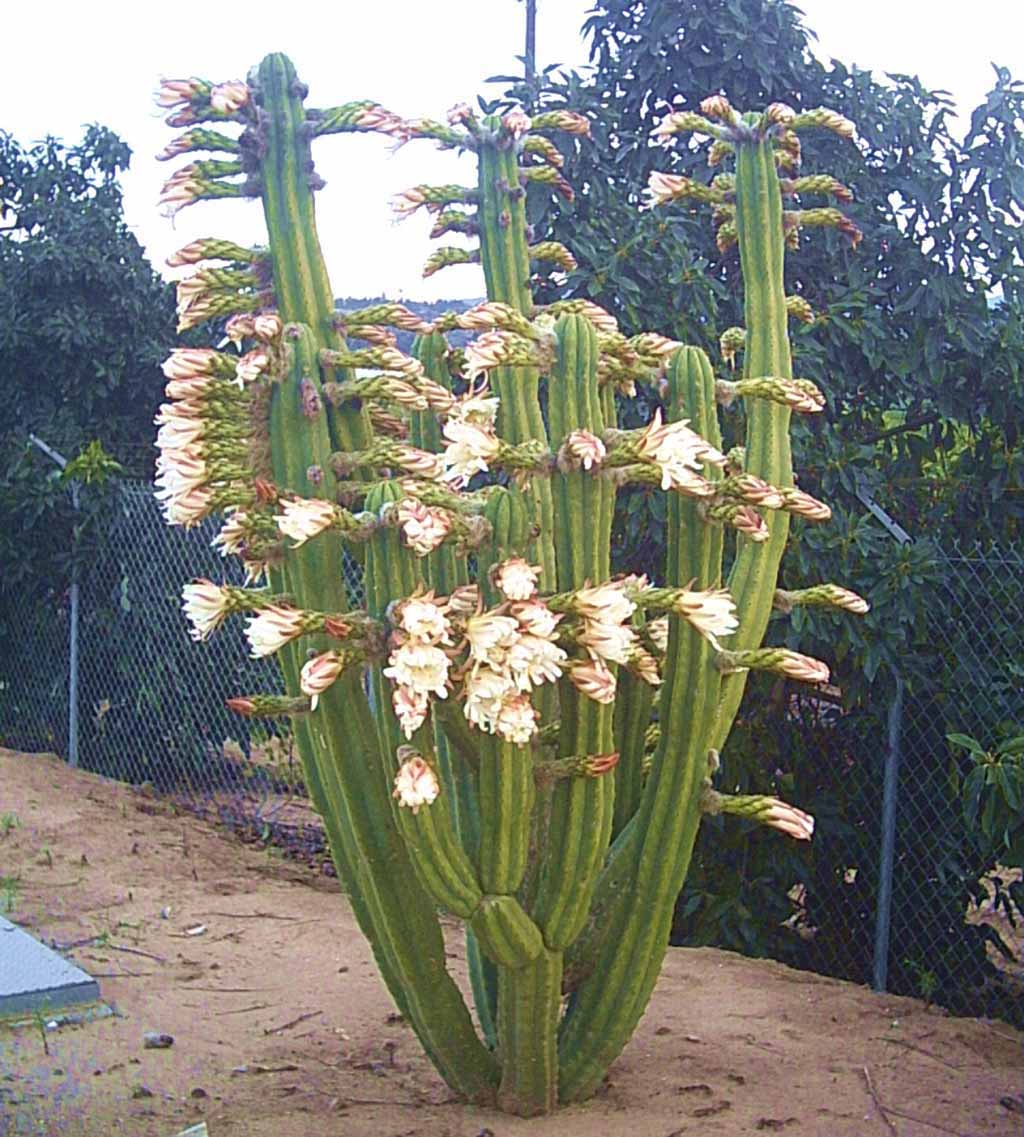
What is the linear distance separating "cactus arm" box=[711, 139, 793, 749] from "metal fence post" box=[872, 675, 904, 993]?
1.39m

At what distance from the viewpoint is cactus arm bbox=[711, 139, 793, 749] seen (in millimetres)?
3617

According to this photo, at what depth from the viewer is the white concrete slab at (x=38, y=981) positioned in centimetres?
434

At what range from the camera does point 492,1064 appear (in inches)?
142

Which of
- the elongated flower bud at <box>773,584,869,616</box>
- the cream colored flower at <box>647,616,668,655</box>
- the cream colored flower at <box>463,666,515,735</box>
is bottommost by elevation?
the cream colored flower at <box>463,666,515,735</box>

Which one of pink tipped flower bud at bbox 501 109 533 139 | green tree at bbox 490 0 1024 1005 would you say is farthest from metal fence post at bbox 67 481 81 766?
pink tipped flower bud at bbox 501 109 533 139

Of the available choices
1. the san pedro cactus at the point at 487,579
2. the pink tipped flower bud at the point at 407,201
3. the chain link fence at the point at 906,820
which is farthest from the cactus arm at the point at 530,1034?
the pink tipped flower bud at the point at 407,201

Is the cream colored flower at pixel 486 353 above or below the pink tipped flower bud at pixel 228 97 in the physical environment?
below

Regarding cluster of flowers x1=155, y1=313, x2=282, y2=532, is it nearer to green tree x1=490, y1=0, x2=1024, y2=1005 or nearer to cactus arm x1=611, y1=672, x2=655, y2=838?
cactus arm x1=611, y1=672, x2=655, y2=838

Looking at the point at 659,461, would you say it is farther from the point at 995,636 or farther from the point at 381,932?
the point at 995,636

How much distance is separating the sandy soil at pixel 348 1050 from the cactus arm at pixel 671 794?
290 mm

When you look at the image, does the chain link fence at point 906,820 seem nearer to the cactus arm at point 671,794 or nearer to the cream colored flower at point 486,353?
the cactus arm at point 671,794

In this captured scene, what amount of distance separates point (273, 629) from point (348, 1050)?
5.63 feet

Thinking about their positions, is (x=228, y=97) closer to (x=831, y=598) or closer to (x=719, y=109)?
(x=719, y=109)

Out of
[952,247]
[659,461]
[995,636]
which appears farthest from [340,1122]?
[952,247]
